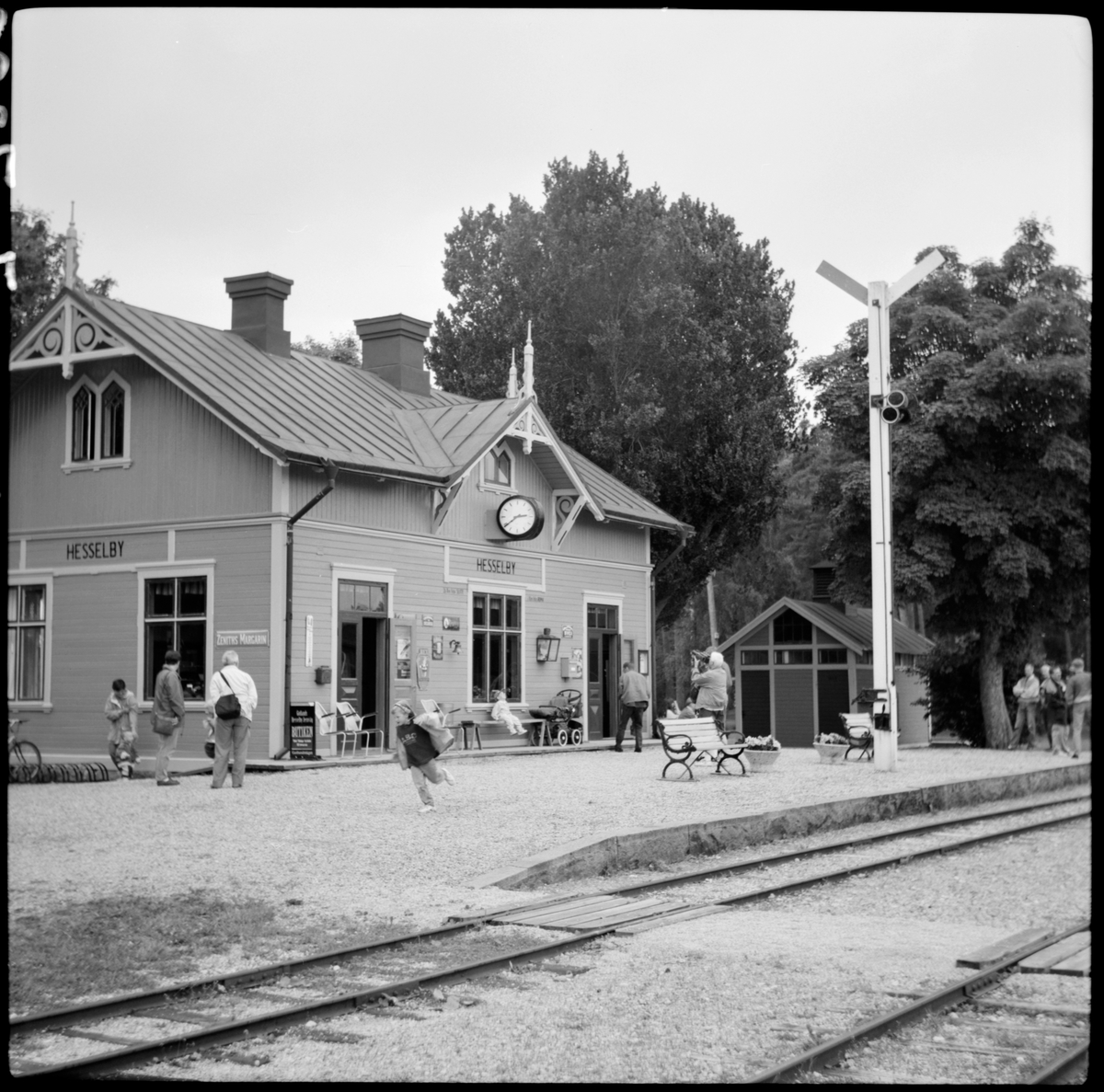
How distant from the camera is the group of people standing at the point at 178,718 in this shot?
52.4 feet

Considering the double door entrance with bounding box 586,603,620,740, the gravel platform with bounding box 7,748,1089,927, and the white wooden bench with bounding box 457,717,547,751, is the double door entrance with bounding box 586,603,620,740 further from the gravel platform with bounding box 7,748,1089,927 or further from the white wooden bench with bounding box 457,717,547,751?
the gravel platform with bounding box 7,748,1089,927

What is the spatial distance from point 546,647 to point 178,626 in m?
7.50

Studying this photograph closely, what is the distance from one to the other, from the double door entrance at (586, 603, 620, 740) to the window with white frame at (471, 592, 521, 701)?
2.49 meters

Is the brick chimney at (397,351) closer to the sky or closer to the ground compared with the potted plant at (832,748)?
closer to the sky

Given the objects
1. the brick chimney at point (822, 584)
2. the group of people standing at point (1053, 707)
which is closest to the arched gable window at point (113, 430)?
the group of people standing at point (1053, 707)

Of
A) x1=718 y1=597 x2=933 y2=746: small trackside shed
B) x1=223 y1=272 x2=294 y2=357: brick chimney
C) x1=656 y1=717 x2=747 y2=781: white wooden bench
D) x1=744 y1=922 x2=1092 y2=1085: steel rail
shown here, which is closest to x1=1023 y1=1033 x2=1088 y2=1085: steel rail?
x1=744 y1=922 x2=1092 y2=1085: steel rail

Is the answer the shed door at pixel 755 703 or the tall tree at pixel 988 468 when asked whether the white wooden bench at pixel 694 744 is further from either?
the shed door at pixel 755 703

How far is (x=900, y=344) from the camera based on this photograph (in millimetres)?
29078

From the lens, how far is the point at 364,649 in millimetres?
22359

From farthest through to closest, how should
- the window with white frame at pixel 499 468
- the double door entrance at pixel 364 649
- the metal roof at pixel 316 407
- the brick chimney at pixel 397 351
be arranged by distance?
the brick chimney at pixel 397 351, the window with white frame at pixel 499 468, the double door entrance at pixel 364 649, the metal roof at pixel 316 407

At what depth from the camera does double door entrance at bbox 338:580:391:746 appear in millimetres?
21609

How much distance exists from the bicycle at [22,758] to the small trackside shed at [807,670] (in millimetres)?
22966

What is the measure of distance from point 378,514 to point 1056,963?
52.2 feet

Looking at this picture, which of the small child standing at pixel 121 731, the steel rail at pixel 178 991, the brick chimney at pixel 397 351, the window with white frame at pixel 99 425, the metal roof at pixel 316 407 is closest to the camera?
the steel rail at pixel 178 991
